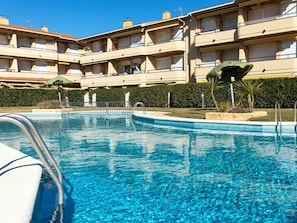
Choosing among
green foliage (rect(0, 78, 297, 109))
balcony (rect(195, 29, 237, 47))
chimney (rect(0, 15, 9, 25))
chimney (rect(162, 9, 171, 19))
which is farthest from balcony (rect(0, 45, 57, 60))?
balcony (rect(195, 29, 237, 47))

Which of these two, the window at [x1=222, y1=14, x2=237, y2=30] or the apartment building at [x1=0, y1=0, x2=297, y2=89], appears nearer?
the apartment building at [x1=0, y1=0, x2=297, y2=89]

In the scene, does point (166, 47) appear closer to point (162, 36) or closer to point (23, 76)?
point (162, 36)

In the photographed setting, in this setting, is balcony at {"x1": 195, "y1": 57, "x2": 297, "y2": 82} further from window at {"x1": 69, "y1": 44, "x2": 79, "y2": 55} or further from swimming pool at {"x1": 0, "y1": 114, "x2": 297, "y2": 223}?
window at {"x1": 69, "y1": 44, "x2": 79, "y2": 55}

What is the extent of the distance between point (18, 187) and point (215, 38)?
95.9 feet

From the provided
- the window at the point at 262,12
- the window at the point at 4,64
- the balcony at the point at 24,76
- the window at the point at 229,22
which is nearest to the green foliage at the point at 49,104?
the balcony at the point at 24,76

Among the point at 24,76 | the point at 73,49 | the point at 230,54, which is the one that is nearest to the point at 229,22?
the point at 230,54

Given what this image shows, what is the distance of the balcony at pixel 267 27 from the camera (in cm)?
2528

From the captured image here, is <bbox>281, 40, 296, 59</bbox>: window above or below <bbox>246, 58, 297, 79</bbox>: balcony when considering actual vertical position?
above

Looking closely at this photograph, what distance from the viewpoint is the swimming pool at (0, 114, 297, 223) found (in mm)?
4816

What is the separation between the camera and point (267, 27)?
26.6 m

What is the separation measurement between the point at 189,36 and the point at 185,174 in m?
A: 29.2

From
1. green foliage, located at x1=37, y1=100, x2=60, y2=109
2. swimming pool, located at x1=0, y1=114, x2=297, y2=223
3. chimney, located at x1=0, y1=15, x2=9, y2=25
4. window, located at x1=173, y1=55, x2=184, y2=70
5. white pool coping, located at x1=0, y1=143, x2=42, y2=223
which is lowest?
swimming pool, located at x1=0, y1=114, x2=297, y2=223

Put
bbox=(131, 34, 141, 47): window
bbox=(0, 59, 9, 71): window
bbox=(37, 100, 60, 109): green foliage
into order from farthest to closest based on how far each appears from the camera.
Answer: bbox=(131, 34, 141, 47): window
bbox=(0, 59, 9, 71): window
bbox=(37, 100, 60, 109): green foliage

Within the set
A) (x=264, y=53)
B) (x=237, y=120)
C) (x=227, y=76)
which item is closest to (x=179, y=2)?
(x=264, y=53)
